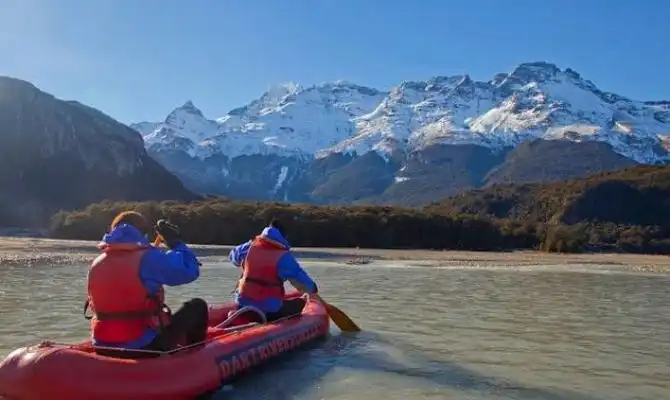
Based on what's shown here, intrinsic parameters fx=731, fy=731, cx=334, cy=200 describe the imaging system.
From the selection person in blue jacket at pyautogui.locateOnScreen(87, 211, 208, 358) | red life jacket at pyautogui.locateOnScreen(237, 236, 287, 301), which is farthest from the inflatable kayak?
red life jacket at pyautogui.locateOnScreen(237, 236, 287, 301)

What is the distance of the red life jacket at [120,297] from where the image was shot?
25.0 ft

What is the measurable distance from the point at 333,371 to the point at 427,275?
18.3 metres

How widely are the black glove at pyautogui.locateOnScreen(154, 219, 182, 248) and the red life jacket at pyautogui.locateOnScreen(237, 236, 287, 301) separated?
3.34 metres

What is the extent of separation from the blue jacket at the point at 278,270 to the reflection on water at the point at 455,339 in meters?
0.91

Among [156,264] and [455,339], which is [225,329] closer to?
[156,264]

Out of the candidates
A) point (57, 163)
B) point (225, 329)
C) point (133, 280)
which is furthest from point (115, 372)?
point (57, 163)

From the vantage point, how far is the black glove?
8023 mm

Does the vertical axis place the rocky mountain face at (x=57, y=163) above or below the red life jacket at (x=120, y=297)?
above

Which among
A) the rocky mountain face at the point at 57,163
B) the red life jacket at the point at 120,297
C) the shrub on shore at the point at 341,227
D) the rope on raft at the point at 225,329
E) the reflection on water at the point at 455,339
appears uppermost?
the rocky mountain face at the point at 57,163

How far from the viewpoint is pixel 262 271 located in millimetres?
11469

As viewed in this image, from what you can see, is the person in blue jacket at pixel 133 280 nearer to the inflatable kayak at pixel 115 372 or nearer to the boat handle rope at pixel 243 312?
the inflatable kayak at pixel 115 372

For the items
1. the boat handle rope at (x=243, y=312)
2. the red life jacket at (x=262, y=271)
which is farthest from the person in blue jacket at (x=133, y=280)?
the red life jacket at (x=262, y=271)

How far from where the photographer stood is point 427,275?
28344 mm

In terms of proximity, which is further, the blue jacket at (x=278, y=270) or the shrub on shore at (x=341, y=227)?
the shrub on shore at (x=341, y=227)
